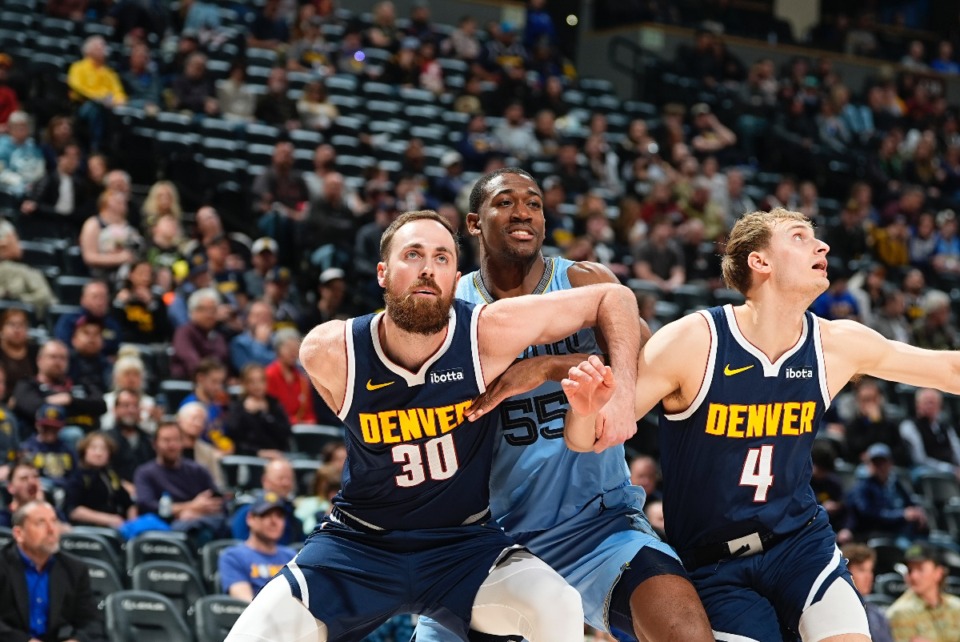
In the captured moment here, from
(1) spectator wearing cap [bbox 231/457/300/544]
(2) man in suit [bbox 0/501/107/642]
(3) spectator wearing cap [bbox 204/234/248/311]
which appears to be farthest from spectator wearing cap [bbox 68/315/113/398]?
(2) man in suit [bbox 0/501/107/642]

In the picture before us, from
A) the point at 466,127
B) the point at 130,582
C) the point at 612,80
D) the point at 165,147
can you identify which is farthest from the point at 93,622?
the point at 612,80

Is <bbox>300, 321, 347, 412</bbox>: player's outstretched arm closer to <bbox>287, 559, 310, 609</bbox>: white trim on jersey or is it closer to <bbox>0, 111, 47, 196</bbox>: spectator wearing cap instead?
<bbox>287, 559, 310, 609</bbox>: white trim on jersey

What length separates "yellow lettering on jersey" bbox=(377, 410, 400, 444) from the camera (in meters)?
4.71

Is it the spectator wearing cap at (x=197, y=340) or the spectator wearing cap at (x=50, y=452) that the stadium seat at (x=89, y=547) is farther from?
the spectator wearing cap at (x=197, y=340)

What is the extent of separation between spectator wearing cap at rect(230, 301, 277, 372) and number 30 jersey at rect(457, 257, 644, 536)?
6064mm

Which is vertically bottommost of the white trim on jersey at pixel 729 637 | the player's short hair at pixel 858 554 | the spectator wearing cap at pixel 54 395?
the player's short hair at pixel 858 554

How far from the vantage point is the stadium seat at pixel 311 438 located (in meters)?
10.8

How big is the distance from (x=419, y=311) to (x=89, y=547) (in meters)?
4.66

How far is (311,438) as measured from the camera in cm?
1078

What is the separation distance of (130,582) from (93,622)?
0.55 meters

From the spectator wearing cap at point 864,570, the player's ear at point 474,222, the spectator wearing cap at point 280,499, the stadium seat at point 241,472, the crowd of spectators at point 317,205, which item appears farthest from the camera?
the stadium seat at point 241,472

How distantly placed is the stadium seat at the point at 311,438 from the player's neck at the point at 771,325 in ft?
20.3

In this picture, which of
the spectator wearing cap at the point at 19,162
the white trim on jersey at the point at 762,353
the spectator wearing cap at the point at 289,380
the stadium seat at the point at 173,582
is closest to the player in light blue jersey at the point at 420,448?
the white trim on jersey at the point at 762,353

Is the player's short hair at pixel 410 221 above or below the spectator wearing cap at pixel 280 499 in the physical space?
above
